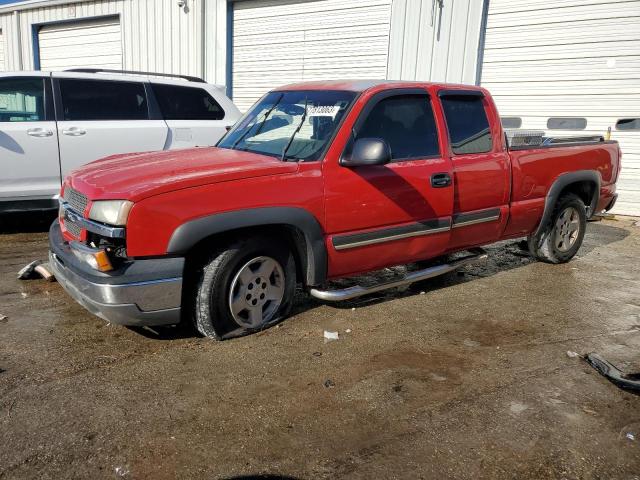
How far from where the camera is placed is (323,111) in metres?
4.05

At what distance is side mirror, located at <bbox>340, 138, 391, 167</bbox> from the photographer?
3.61m

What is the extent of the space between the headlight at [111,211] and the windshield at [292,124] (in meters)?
1.18

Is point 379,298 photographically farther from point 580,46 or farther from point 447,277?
point 580,46

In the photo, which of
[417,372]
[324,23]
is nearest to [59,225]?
[417,372]

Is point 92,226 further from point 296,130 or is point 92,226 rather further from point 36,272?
point 36,272

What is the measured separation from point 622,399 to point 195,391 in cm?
244

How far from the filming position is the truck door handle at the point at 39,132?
5988 mm

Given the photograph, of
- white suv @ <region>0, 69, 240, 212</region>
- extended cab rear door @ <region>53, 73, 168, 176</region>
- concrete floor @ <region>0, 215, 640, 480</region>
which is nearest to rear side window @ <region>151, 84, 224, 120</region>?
white suv @ <region>0, 69, 240, 212</region>

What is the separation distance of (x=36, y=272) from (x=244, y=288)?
2.44 m

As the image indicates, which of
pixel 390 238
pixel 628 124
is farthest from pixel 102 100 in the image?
pixel 628 124

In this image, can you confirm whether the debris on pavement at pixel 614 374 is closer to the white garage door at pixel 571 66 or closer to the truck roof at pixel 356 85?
the truck roof at pixel 356 85

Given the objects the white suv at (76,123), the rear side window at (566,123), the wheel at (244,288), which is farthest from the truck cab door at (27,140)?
the rear side window at (566,123)

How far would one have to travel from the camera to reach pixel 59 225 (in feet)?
13.0

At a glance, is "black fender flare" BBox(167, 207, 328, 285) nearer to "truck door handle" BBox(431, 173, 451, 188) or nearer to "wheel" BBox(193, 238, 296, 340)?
"wheel" BBox(193, 238, 296, 340)
